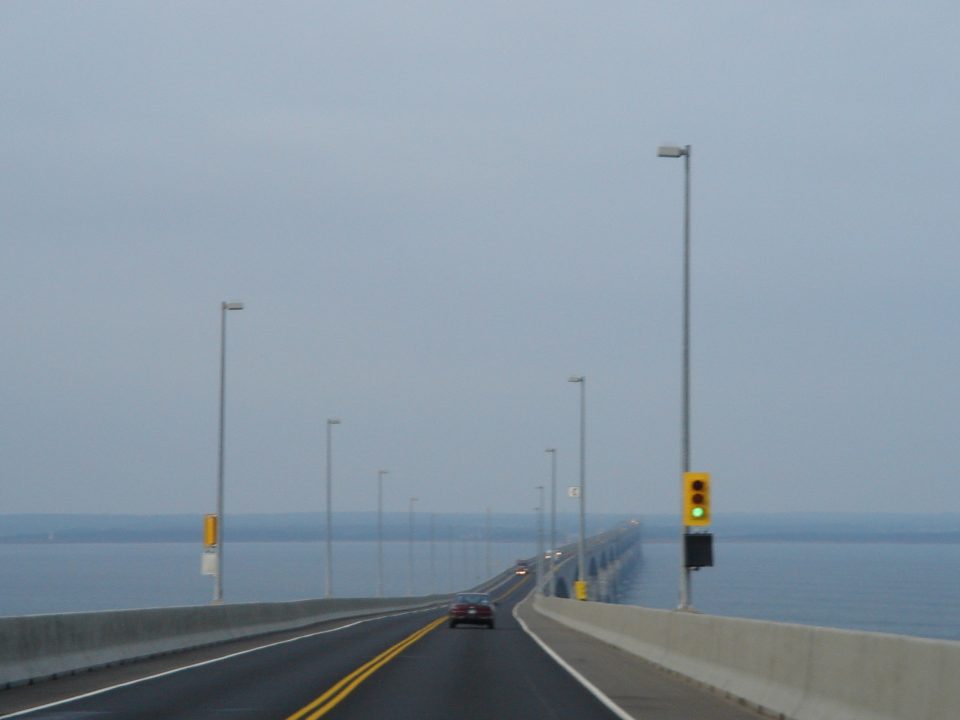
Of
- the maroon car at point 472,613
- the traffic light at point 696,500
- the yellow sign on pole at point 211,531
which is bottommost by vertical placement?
the maroon car at point 472,613

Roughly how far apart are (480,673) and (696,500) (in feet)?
16.5

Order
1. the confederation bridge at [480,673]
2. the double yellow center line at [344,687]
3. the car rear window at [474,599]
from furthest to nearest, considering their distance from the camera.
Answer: the car rear window at [474,599], the double yellow center line at [344,687], the confederation bridge at [480,673]

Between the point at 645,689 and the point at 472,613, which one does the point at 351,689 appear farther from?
the point at 472,613

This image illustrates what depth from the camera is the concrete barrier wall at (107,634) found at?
63.0 feet

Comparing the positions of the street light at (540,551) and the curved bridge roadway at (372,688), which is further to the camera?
the street light at (540,551)

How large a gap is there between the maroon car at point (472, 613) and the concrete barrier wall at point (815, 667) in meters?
21.2

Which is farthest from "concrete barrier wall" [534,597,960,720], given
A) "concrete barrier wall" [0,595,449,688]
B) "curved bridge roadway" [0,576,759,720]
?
"concrete barrier wall" [0,595,449,688]

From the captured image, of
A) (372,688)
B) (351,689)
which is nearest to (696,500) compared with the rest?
(372,688)

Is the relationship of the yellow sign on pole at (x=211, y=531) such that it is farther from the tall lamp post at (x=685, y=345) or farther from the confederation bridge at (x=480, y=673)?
the tall lamp post at (x=685, y=345)

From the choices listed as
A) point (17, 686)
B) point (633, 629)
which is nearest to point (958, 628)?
point (633, 629)

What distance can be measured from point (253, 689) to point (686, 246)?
13.5m

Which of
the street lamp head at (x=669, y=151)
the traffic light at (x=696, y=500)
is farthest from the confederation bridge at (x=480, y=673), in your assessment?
the street lamp head at (x=669, y=151)

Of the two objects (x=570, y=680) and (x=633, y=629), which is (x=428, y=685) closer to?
(x=570, y=680)

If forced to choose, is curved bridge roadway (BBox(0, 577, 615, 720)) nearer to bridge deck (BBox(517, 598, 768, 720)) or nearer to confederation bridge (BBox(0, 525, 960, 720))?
confederation bridge (BBox(0, 525, 960, 720))
